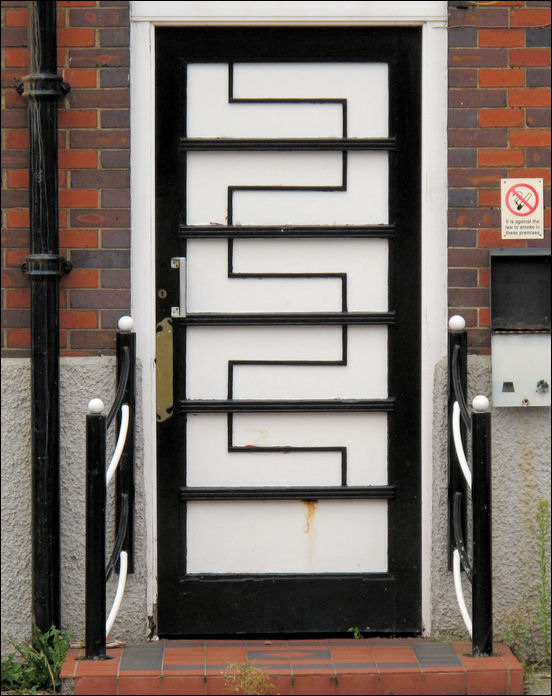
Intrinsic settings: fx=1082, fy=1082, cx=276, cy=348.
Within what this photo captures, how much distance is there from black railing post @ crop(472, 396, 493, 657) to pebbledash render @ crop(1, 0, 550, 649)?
21.1 inches

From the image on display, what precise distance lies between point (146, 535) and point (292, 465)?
675 millimetres

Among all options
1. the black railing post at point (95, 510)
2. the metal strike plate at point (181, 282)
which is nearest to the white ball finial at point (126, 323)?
the metal strike plate at point (181, 282)

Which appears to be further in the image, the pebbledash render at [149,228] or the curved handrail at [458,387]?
the pebbledash render at [149,228]

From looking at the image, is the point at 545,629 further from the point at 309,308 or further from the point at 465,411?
the point at 309,308

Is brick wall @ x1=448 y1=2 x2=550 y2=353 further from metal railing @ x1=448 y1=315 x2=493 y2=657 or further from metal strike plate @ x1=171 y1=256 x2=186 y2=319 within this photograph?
metal strike plate @ x1=171 y1=256 x2=186 y2=319

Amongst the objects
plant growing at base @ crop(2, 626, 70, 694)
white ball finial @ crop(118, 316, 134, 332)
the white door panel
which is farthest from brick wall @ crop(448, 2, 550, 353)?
plant growing at base @ crop(2, 626, 70, 694)

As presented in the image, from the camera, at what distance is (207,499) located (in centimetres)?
454

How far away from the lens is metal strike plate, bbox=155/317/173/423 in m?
4.51

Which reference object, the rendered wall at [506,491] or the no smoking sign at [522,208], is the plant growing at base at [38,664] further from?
the no smoking sign at [522,208]

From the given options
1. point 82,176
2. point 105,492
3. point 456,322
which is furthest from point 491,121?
point 105,492

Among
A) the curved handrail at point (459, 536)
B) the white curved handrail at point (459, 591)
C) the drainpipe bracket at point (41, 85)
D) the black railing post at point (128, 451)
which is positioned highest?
the drainpipe bracket at point (41, 85)

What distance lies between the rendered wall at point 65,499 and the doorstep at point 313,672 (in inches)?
11.0

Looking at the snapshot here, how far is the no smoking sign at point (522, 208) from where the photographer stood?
14.6 ft

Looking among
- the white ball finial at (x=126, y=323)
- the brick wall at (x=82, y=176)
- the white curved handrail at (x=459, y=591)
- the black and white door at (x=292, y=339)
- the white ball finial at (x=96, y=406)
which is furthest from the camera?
the black and white door at (x=292, y=339)
